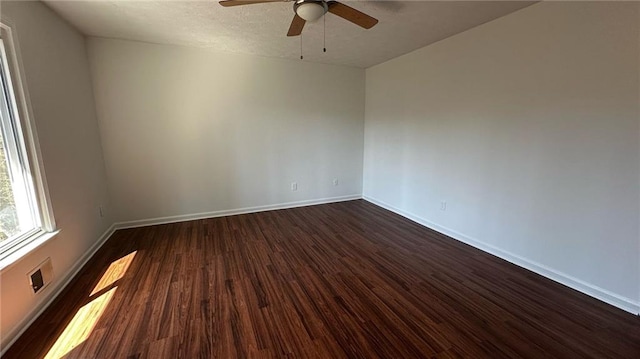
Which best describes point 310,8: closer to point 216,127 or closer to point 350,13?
point 350,13

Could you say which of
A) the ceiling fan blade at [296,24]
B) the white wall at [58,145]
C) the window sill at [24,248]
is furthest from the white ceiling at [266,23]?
the window sill at [24,248]

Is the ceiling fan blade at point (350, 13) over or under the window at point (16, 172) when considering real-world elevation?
over

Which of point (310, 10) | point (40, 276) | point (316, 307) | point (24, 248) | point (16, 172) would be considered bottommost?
point (316, 307)

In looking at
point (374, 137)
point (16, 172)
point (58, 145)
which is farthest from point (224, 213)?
point (374, 137)

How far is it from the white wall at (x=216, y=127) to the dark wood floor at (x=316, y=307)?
1.01m

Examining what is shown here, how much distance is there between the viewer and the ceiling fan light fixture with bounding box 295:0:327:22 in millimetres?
1911

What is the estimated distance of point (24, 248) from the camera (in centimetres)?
185

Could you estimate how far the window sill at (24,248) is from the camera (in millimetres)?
1651

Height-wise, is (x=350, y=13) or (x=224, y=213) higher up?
(x=350, y=13)

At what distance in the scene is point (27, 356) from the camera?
1561mm

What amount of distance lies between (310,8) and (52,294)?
297cm

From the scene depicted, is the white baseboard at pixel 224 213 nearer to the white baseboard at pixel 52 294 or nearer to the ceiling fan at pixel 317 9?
the white baseboard at pixel 52 294

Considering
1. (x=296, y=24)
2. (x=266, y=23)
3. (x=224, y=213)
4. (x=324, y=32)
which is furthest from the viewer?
(x=224, y=213)

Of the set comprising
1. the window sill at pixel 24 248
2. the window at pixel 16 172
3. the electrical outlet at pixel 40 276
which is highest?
the window at pixel 16 172
